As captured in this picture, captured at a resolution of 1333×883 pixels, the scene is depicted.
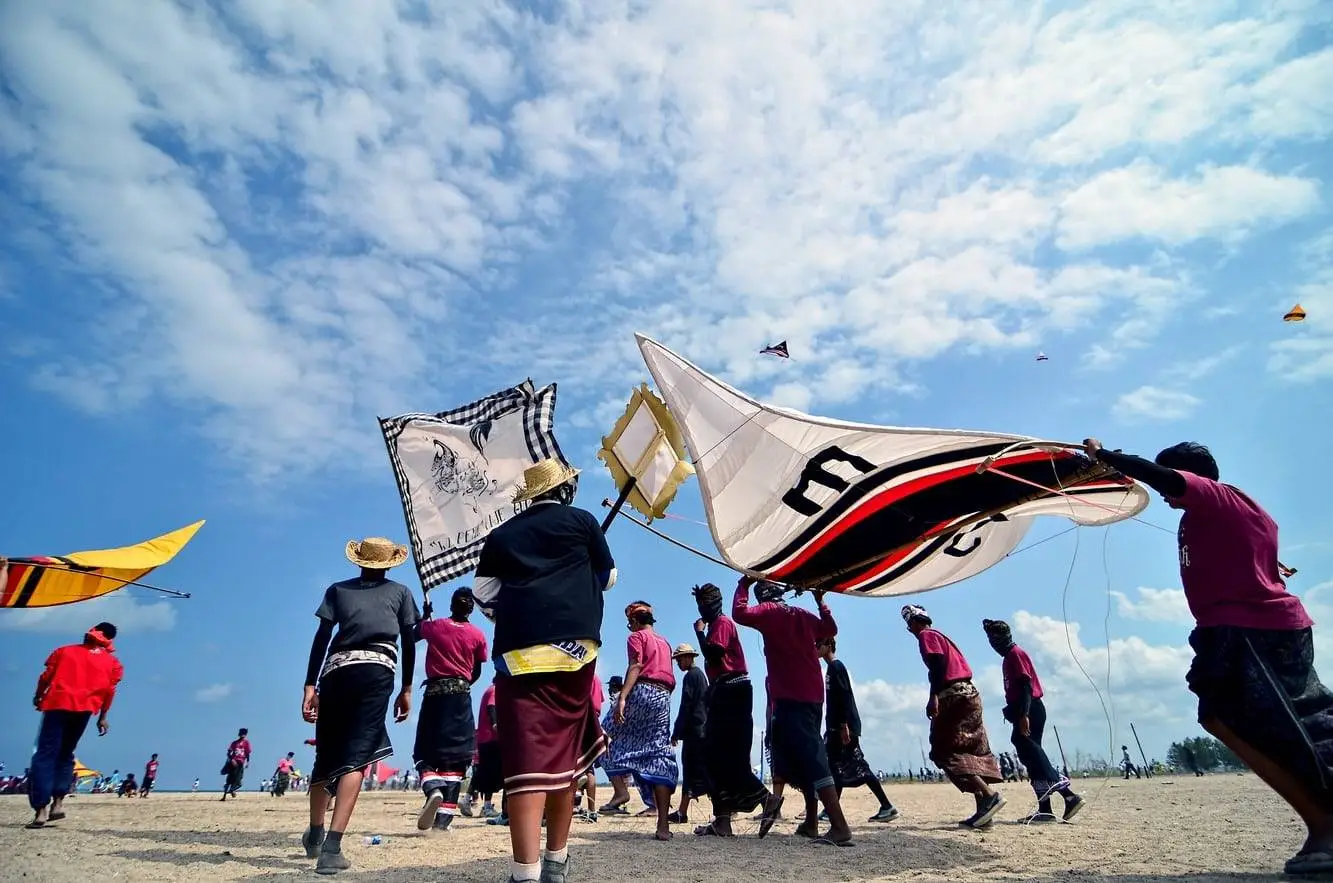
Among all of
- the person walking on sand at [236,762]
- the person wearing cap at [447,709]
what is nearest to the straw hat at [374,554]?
the person wearing cap at [447,709]

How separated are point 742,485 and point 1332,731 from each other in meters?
3.38

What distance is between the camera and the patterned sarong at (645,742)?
6555 millimetres

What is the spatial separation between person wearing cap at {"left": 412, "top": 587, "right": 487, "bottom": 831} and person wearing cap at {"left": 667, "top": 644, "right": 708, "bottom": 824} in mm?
1931

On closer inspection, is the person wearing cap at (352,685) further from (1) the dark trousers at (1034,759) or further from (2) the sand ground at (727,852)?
(1) the dark trousers at (1034,759)

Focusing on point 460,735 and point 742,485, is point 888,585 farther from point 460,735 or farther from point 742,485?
point 460,735

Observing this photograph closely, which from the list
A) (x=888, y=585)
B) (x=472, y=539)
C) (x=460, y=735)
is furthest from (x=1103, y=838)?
(x=472, y=539)

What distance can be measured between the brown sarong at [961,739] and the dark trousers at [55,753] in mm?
7526

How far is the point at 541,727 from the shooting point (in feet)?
10.7

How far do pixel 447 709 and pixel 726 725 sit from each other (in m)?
2.42

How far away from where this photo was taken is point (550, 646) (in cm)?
334

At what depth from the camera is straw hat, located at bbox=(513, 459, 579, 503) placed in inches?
153

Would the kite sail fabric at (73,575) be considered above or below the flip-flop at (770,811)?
above

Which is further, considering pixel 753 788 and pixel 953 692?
pixel 953 692

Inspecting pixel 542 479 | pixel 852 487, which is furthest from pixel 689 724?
pixel 542 479
